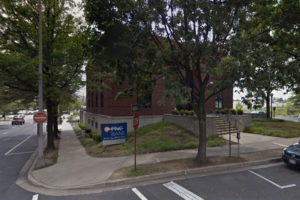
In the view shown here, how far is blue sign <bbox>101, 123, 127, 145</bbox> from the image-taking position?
10461 mm

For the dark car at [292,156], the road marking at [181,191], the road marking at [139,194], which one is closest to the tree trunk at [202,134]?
the road marking at [181,191]

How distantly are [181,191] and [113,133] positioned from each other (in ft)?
22.6

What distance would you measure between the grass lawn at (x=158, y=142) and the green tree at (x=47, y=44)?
4080 mm

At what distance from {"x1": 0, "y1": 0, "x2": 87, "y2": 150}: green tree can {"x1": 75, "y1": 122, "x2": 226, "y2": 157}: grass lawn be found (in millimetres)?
4080

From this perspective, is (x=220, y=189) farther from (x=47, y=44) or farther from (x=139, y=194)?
(x=47, y=44)

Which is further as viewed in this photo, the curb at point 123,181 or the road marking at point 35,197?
the curb at point 123,181

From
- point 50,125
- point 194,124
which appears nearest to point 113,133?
point 50,125

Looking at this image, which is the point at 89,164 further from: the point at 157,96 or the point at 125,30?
the point at 157,96

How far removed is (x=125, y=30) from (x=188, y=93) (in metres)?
3.73

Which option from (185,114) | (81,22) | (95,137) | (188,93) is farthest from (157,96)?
(188,93)

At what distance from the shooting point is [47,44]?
9516 mm

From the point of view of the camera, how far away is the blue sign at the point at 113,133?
10461 mm

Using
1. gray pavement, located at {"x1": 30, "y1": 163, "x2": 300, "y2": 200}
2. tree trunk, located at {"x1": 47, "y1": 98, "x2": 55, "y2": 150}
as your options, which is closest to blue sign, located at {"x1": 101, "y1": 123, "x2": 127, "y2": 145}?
tree trunk, located at {"x1": 47, "y1": 98, "x2": 55, "y2": 150}

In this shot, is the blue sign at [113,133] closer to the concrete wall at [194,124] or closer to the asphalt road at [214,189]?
the asphalt road at [214,189]
